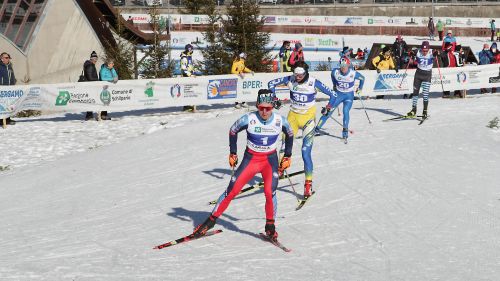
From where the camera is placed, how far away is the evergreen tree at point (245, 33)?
2662 centimetres

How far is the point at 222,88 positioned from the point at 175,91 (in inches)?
62.4

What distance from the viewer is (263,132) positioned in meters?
8.47

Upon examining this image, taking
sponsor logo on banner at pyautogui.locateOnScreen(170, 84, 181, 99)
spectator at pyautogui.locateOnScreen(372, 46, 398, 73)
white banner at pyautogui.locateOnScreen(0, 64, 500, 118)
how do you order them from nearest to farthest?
white banner at pyautogui.locateOnScreen(0, 64, 500, 118), sponsor logo on banner at pyautogui.locateOnScreen(170, 84, 181, 99), spectator at pyautogui.locateOnScreen(372, 46, 398, 73)

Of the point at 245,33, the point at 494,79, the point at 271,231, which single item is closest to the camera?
the point at 271,231

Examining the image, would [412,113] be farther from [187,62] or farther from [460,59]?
[187,62]

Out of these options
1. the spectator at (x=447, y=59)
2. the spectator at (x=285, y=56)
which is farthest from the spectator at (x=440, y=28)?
the spectator at (x=285, y=56)

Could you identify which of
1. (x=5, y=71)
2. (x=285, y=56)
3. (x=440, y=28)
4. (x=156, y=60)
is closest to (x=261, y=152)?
(x=5, y=71)

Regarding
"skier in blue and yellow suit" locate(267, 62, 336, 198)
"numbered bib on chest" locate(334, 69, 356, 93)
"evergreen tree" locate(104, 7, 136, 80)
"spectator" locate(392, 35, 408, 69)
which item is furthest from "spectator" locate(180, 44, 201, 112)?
"skier in blue and yellow suit" locate(267, 62, 336, 198)

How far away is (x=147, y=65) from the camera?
24781 millimetres

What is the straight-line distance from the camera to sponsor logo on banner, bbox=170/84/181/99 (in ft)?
67.9

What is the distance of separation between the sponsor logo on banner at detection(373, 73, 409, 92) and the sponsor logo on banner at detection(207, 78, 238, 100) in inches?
199

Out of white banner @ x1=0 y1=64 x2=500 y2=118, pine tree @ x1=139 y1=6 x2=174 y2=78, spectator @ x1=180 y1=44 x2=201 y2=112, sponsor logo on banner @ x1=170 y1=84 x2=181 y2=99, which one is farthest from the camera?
pine tree @ x1=139 y1=6 x2=174 y2=78

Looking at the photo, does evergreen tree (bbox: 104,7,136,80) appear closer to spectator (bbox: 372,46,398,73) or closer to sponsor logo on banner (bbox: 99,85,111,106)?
sponsor logo on banner (bbox: 99,85,111,106)

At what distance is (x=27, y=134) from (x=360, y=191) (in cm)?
1117
